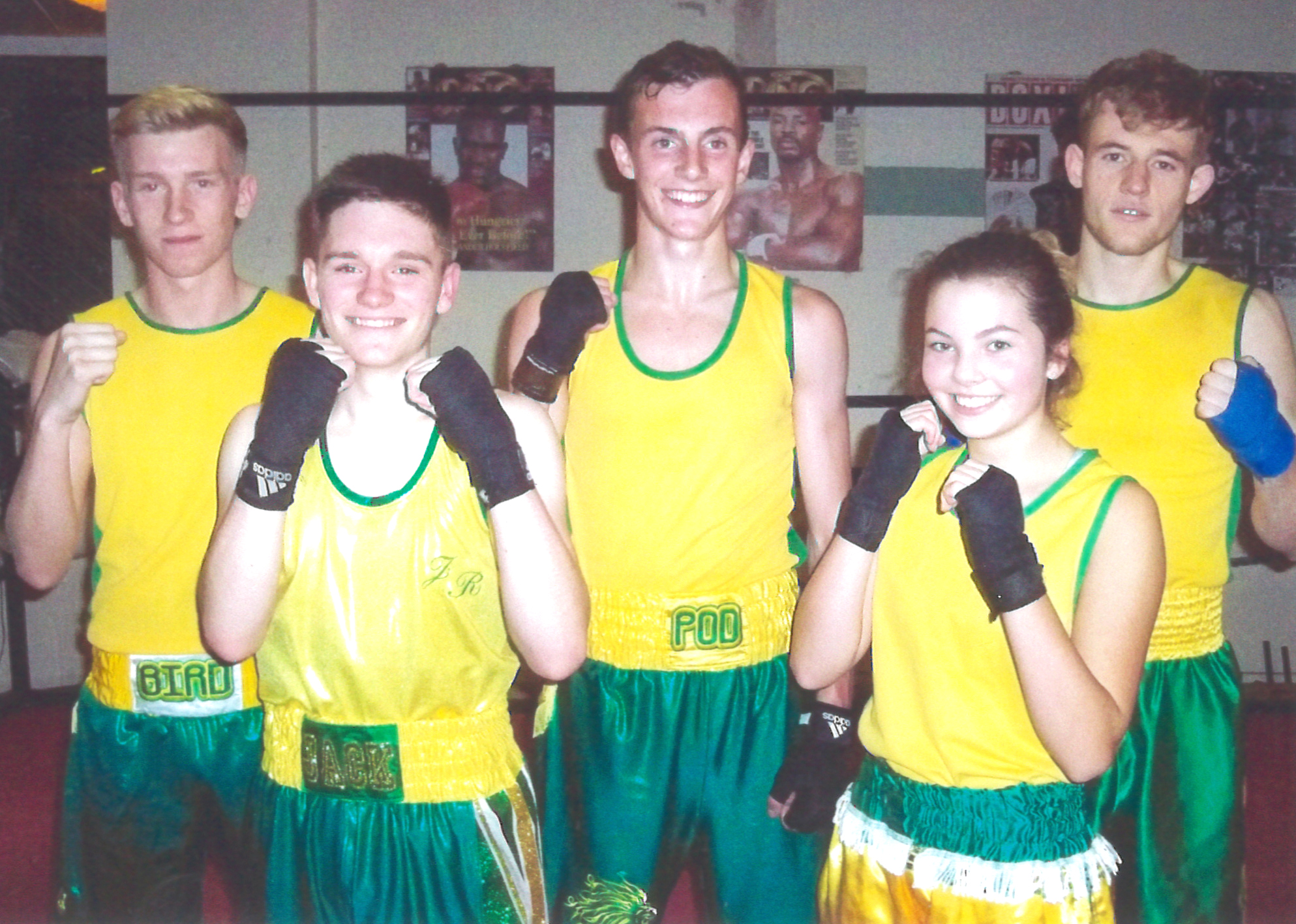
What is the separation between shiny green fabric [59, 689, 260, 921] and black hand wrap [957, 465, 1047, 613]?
1267 millimetres

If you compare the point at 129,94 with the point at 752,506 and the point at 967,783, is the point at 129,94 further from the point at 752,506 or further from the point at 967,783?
the point at 967,783

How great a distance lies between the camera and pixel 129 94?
3.58m

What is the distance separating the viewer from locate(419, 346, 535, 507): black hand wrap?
58.5 inches

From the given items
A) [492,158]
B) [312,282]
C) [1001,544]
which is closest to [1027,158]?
[492,158]

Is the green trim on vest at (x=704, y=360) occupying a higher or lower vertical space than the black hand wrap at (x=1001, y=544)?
higher

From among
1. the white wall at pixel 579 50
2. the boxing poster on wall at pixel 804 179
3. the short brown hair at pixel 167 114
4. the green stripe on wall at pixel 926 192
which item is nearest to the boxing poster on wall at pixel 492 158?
the white wall at pixel 579 50

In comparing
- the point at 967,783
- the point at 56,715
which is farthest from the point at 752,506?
the point at 56,715

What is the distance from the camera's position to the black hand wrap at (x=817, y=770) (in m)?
1.90

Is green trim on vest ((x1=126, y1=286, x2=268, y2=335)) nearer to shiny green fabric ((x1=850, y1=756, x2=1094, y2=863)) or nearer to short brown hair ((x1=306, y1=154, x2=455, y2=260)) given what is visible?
short brown hair ((x1=306, y1=154, x2=455, y2=260))

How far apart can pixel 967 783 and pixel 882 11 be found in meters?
2.90

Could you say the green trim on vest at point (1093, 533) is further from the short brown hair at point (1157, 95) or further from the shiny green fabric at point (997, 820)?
the short brown hair at point (1157, 95)

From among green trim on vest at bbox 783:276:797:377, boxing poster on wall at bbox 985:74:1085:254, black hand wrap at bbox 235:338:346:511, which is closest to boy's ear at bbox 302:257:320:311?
black hand wrap at bbox 235:338:346:511

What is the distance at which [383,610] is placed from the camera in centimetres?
159

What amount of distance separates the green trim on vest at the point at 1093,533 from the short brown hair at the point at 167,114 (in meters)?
1.64
